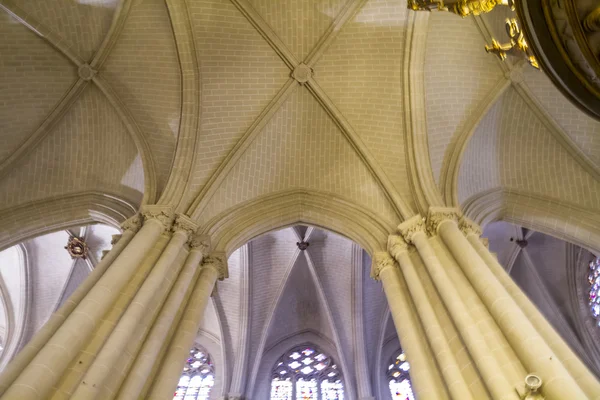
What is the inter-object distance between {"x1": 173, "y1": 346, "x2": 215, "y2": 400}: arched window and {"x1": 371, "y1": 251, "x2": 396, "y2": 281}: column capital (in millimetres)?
6384

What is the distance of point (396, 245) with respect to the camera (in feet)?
28.9

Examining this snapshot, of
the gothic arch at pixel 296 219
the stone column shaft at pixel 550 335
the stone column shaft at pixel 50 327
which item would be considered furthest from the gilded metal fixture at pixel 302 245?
the stone column shaft at pixel 550 335

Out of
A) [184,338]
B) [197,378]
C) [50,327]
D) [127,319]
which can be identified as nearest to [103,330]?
[127,319]

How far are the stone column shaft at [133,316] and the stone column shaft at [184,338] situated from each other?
0.55 m

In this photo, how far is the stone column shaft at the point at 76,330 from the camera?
5.15m

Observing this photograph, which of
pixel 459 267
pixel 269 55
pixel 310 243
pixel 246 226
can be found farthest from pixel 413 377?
pixel 310 243

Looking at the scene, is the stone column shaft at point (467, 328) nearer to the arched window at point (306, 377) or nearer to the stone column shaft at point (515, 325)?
the stone column shaft at point (515, 325)

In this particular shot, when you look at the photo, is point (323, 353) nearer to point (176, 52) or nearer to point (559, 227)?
point (559, 227)

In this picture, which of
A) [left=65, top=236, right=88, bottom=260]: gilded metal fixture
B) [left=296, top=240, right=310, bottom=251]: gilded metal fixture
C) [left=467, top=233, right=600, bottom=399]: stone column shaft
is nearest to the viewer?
[left=467, top=233, right=600, bottom=399]: stone column shaft

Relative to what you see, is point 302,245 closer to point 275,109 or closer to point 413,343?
point 275,109

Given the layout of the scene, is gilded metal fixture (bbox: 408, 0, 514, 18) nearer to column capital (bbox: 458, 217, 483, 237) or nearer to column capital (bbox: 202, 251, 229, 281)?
column capital (bbox: 458, 217, 483, 237)

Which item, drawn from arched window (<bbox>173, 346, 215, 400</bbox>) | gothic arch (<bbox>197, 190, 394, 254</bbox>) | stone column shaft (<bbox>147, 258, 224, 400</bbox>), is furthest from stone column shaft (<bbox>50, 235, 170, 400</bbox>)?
arched window (<bbox>173, 346, 215, 400</bbox>)

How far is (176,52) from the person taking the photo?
1073 cm

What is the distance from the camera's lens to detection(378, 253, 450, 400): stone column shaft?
20.3 ft
